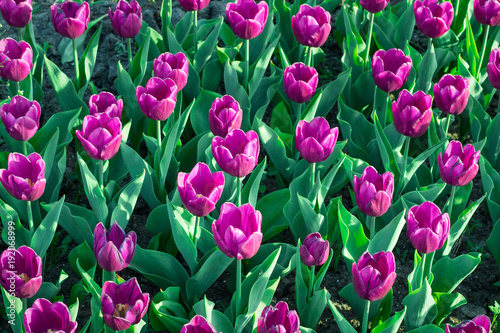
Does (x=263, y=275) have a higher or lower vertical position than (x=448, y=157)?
lower

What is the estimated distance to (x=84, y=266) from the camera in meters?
2.55

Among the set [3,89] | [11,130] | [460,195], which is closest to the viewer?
[11,130]

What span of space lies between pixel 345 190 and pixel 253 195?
872mm

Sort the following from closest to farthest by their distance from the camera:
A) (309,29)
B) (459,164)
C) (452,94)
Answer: (459,164)
(452,94)
(309,29)

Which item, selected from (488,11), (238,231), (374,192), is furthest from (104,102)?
(488,11)

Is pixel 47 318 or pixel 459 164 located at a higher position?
pixel 459 164

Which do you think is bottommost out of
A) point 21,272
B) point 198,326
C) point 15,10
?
point 21,272

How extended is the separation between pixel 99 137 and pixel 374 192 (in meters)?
0.96

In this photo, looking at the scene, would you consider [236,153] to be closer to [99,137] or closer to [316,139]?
[316,139]

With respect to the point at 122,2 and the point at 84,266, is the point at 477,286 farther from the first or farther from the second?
the point at 122,2

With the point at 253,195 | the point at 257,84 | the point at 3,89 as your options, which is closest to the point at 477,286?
the point at 253,195

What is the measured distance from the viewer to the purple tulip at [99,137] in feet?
7.72

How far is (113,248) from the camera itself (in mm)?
2023

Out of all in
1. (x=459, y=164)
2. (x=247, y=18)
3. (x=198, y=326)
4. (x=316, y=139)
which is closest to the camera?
Answer: (x=198, y=326)
